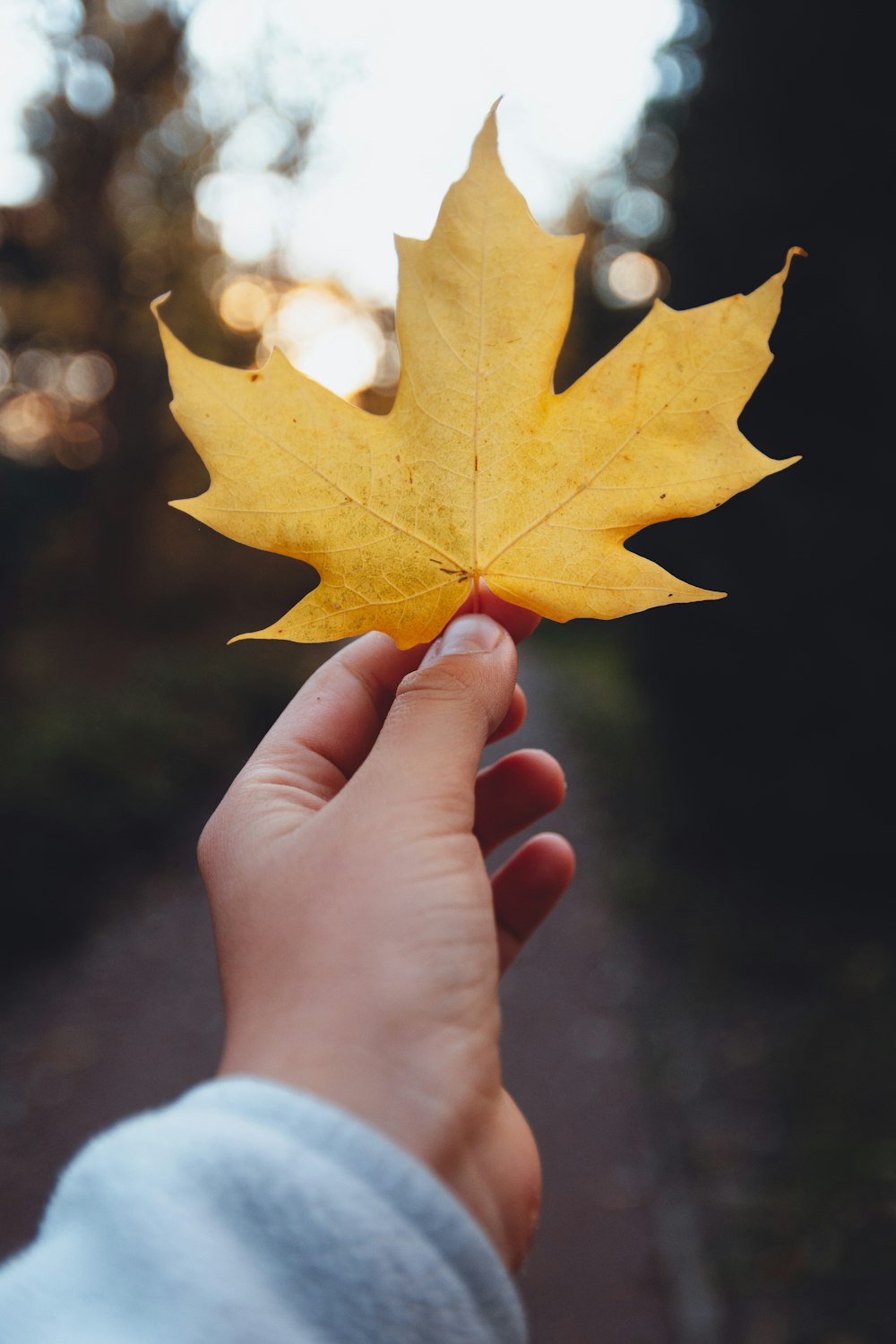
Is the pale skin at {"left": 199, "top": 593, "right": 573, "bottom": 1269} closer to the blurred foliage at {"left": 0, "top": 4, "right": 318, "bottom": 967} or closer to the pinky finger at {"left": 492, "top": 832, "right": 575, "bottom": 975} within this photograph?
the pinky finger at {"left": 492, "top": 832, "right": 575, "bottom": 975}

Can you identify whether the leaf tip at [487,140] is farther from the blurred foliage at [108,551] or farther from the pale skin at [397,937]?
the blurred foliage at [108,551]

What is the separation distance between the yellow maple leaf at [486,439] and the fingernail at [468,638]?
12 cm

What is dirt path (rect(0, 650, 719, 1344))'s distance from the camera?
3.09 metres

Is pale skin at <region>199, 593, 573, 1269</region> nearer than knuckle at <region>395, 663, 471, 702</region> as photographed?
Yes

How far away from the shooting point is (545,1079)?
13.8ft

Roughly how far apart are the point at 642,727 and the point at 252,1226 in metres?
6.86

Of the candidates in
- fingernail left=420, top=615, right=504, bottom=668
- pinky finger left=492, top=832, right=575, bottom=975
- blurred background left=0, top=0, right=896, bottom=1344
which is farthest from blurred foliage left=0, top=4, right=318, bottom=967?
fingernail left=420, top=615, right=504, bottom=668

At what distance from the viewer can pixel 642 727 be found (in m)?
7.53

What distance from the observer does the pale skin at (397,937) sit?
3.62 ft

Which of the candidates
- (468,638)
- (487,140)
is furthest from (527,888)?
(487,140)

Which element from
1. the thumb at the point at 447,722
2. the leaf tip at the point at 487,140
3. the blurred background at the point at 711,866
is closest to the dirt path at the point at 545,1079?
the blurred background at the point at 711,866

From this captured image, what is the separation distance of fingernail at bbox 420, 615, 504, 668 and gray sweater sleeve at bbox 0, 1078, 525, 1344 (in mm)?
765

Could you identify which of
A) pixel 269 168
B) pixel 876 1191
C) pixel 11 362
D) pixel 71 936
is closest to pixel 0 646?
pixel 11 362

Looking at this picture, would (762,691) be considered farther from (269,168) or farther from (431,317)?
(269,168)
